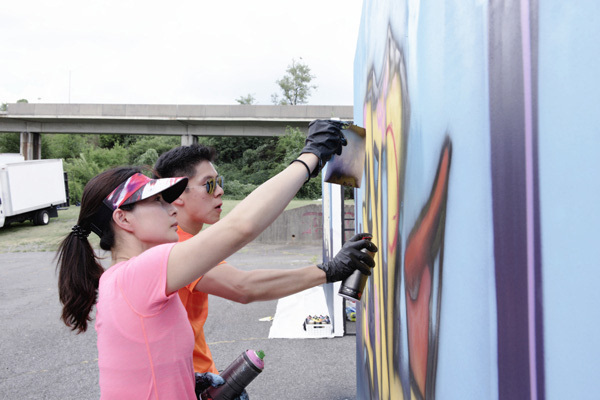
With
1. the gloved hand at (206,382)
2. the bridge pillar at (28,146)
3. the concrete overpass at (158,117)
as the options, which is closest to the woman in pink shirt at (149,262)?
the gloved hand at (206,382)

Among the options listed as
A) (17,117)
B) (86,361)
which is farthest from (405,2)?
(17,117)

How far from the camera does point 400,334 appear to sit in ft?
5.72

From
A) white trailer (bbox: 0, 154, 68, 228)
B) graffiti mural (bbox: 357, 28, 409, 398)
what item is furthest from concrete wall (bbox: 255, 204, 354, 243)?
graffiti mural (bbox: 357, 28, 409, 398)

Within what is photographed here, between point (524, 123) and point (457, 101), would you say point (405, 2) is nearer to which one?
point (457, 101)

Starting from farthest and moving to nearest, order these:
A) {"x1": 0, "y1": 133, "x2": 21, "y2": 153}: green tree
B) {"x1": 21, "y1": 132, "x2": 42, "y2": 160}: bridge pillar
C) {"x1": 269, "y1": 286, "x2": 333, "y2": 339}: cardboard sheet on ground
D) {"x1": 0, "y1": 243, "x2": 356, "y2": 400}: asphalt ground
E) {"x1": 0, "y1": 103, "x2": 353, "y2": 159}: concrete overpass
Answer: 1. {"x1": 0, "y1": 133, "x2": 21, "y2": 153}: green tree
2. {"x1": 21, "y1": 132, "x2": 42, "y2": 160}: bridge pillar
3. {"x1": 0, "y1": 103, "x2": 353, "y2": 159}: concrete overpass
4. {"x1": 269, "y1": 286, "x2": 333, "y2": 339}: cardboard sheet on ground
5. {"x1": 0, "y1": 243, "x2": 356, "y2": 400}: asphalt ground

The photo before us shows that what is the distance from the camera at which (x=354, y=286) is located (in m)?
2.04

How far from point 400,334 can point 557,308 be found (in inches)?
44.7

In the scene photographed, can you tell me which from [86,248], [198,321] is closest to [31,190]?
[198,321]

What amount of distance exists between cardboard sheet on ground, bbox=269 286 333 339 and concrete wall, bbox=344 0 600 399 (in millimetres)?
4739

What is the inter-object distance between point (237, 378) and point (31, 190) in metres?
19.7

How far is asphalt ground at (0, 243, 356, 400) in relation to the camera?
4688mm

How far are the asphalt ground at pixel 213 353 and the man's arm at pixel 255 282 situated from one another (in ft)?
8.53

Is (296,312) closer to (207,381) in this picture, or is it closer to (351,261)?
(207,381)

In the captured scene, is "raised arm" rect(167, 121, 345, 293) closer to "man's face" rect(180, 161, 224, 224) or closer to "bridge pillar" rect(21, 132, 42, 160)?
"man's face" rect(180, 161, 224, 224)
